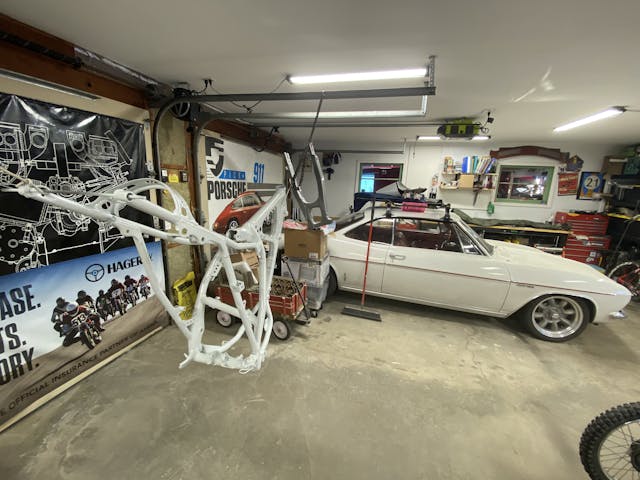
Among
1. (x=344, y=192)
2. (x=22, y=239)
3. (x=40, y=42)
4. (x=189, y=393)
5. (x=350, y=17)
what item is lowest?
(x=189, y=393)

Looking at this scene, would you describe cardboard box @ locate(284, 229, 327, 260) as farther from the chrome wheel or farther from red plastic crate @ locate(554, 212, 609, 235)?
red plastic crate @ locate(554, 212, 609, 235)

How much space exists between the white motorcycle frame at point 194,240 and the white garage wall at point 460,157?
452 centimetres

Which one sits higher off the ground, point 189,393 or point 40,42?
point 40,42

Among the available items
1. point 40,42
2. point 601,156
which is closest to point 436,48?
point 40,42

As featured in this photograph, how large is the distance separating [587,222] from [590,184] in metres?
0.80

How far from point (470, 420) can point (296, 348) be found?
1564 mm

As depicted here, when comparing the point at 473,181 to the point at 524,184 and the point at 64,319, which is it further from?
the point at 64,319

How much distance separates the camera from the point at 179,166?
2994 millimetres

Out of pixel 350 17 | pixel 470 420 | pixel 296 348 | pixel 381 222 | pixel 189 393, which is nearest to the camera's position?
pixel 350 17

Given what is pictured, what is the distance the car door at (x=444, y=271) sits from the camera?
290 cm

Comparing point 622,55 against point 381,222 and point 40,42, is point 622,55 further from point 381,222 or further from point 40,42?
point 40,42

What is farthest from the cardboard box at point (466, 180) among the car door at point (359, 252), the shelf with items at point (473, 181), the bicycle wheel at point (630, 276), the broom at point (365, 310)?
the broom at point (365, 310)

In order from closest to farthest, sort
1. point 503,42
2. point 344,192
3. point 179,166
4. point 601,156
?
point 503,42 → point 179,166 → point 601,156 → point 344,192

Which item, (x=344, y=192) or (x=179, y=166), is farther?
(x=344, y=192)
